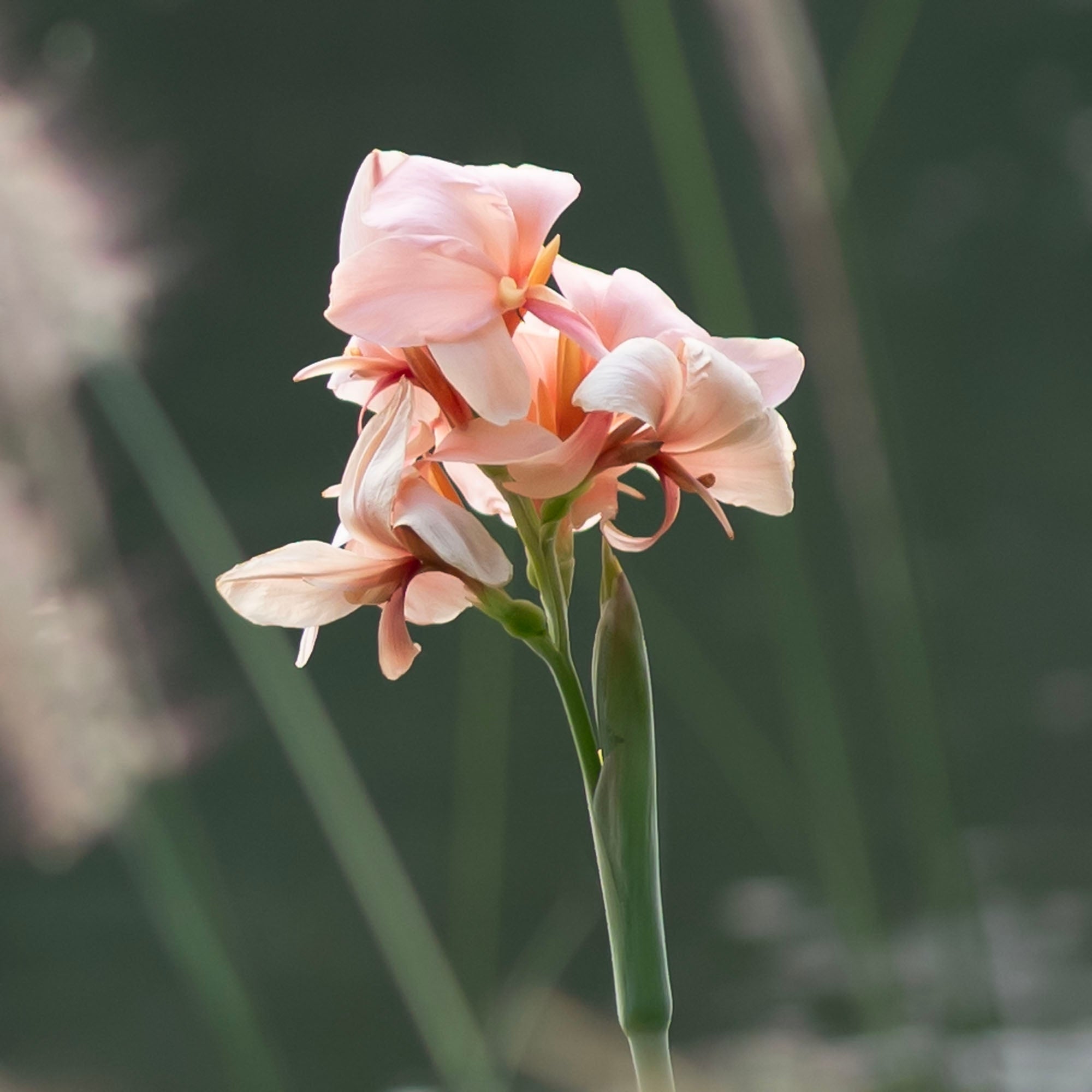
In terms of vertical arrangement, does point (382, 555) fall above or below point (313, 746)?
above

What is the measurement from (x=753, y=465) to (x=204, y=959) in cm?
76

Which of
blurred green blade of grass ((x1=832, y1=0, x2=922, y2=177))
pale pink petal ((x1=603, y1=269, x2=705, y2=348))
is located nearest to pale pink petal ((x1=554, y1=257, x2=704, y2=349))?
pale pink petal ((x1=603, y1=269, x2=705, y2=348))

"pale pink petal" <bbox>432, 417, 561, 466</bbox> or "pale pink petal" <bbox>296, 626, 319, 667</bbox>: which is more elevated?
"pale pink petal" <bbox>432, 417, 561, 466</bbox>

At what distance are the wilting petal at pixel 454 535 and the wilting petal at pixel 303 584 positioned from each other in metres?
0.02

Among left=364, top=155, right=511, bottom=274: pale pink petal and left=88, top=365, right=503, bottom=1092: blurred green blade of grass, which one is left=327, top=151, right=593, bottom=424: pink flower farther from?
left=88, top=365, right=503, bottom=1092: blurred green blade of grass

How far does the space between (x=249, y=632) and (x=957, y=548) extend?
568 millimetres

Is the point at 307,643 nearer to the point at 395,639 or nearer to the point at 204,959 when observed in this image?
the point at 395,639

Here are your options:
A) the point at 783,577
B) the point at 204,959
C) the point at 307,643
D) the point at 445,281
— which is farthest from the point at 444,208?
the point at 204,959

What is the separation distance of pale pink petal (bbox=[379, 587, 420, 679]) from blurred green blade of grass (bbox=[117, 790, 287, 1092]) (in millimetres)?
642

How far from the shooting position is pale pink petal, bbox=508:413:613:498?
0.84 ft

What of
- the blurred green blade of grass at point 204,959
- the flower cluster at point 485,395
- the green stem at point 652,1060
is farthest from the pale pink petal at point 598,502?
the blurred green blade of grass at point 204,959

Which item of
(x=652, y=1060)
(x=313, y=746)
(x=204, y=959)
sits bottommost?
(x=204, y=959)

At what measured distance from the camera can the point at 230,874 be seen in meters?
0.89

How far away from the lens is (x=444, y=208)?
0.84 feet
